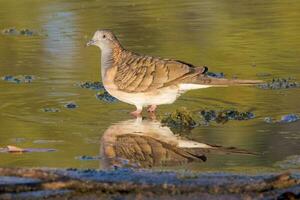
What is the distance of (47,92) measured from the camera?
410 inches

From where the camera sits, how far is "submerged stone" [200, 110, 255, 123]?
30.1 ft

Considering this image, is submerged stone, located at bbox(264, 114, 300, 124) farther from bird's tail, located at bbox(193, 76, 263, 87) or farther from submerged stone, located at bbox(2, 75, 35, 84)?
submerged stone, located at bbox(2, 75, 35, 84)

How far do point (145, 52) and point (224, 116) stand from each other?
3560 mm

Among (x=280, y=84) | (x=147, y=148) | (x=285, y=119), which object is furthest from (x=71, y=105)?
(x=280, y=84)

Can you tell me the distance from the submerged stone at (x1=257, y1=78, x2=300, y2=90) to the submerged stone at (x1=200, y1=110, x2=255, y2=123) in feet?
3.78

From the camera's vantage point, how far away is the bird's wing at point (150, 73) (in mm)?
9555

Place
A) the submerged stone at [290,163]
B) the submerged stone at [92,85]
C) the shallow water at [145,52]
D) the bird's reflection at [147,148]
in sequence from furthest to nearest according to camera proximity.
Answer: the submerged stone at [92,85] → the shallow water at [145,52] → the bird's reflection at [147,148] → the submerged stone at [290,163]

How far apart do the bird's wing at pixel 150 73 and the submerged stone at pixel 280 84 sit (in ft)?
3.93

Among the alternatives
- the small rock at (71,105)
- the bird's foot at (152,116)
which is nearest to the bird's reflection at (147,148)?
the bird's foot at (152,116)

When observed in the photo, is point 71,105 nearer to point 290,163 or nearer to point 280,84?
point 280,84

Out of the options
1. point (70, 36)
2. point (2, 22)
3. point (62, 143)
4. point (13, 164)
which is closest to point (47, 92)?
point (62, 143)

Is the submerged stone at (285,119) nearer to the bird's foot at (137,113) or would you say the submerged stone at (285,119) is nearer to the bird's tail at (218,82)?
the bird's tail at (218,82)

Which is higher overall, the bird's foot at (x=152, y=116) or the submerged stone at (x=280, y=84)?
the submerged stone at (x=280, y=84)

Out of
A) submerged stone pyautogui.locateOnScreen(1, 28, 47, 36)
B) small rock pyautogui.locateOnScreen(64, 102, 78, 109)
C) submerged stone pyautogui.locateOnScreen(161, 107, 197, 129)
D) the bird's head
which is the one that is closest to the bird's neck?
the bird's head
